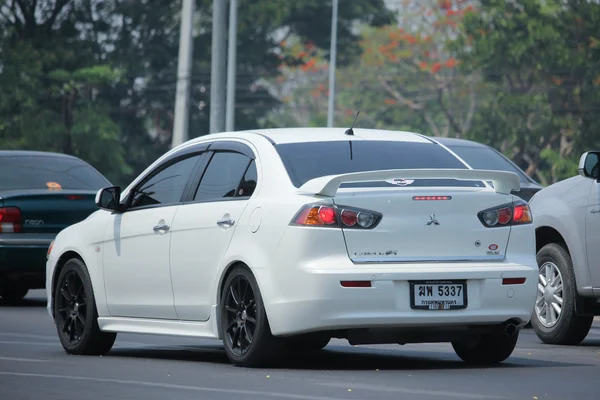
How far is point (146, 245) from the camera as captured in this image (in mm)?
10867

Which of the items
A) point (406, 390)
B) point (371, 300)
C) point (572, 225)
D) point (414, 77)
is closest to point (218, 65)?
point (572, 225)

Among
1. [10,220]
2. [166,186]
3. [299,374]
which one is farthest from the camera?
[10,220]

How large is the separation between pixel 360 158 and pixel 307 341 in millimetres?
1264

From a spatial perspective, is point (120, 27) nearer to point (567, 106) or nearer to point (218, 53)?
point (567, 106)

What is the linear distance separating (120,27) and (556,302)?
142 ft

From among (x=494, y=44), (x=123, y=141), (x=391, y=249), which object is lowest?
(x=123, y=141)

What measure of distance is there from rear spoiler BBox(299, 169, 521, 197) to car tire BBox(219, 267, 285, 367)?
72 cm

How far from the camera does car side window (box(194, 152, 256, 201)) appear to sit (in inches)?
404

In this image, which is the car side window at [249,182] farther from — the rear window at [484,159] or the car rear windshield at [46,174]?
the car rear windshield at [46,174]

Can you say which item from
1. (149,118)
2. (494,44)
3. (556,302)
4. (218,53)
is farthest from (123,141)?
(556,302)

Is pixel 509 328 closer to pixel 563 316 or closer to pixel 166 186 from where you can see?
pixel 166 186

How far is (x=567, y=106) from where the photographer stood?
181 feet

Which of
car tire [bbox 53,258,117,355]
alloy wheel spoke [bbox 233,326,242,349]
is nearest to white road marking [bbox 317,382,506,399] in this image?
alloy wheel spoke [bbox 233,326,242,349]

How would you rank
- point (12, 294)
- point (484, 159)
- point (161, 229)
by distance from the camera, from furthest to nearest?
point (12, 294), point (484, 159), point (161, 229)
